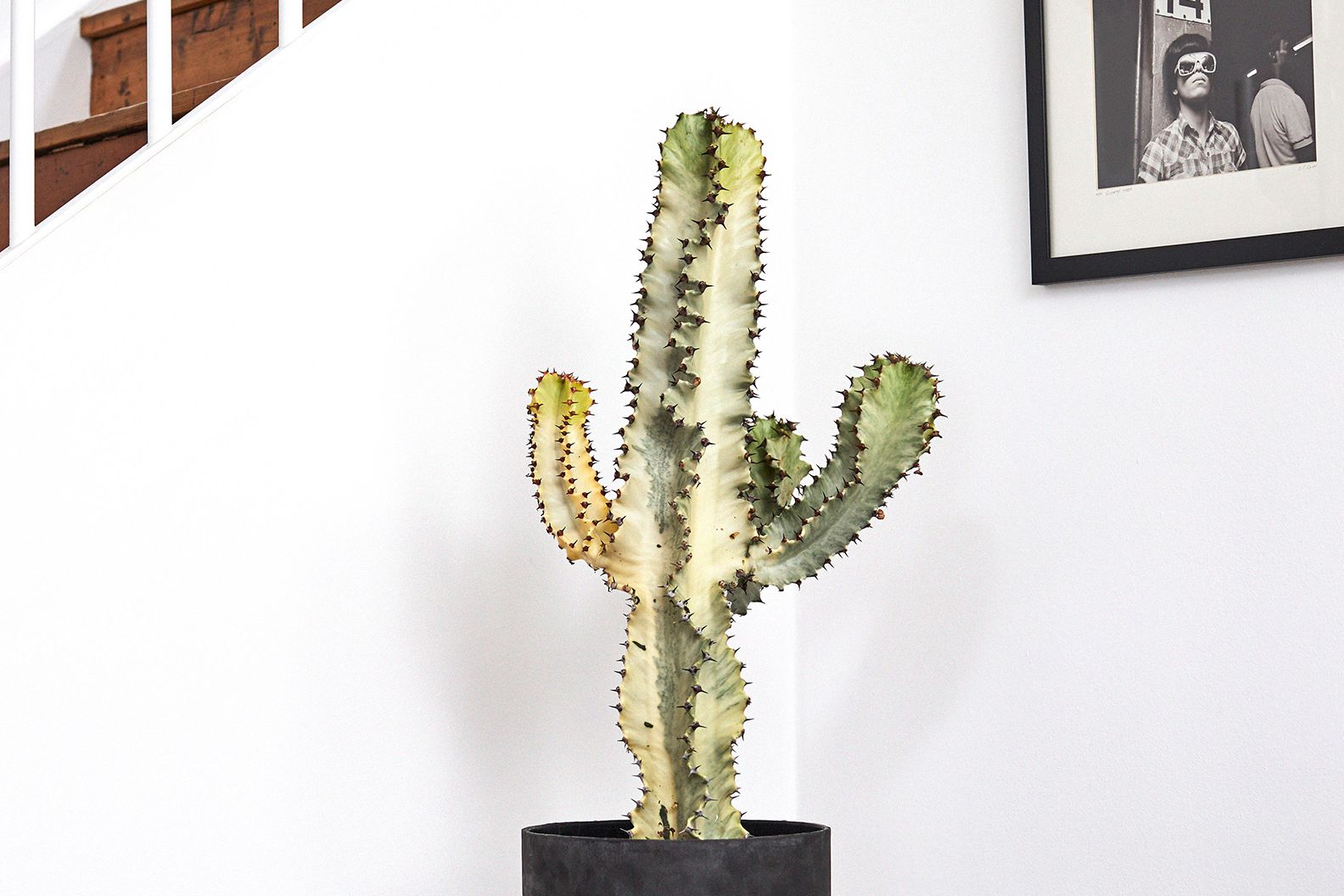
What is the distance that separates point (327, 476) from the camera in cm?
110

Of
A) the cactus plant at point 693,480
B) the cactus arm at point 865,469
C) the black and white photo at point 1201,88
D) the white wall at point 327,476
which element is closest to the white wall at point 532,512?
the white wall at point 327,476

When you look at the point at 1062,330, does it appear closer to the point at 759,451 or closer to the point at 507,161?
the point at 759,451

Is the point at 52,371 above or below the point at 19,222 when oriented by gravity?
below

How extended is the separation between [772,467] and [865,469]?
110mm

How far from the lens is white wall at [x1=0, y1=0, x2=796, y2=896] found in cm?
93

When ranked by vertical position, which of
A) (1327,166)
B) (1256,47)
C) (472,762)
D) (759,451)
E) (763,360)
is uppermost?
(1256,47)

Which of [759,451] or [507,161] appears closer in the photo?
[759,451]

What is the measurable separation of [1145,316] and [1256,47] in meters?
0.30

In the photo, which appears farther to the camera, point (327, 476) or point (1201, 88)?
point (1201, 88)

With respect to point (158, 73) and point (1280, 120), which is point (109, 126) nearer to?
point (158, 73)

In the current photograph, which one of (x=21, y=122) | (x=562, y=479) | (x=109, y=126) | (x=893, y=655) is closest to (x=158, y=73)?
(x=21, y=122)

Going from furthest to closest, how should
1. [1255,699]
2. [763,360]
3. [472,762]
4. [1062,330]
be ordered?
[763,360] < [1062,330] < [1255,699] < [472,762]

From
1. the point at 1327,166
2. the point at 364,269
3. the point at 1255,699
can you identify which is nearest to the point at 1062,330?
the point at 1327,166

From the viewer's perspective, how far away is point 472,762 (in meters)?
1.21
